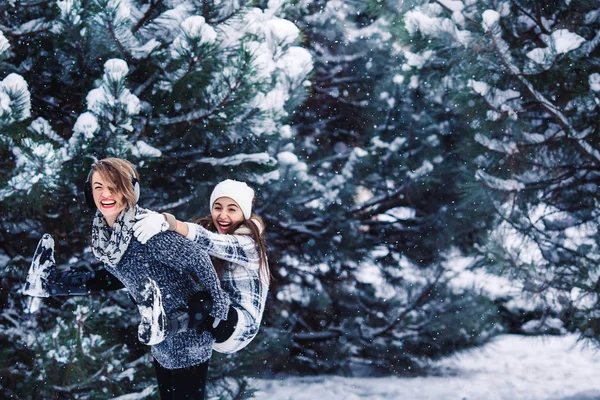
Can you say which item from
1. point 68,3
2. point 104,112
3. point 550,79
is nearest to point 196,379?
point 104,112

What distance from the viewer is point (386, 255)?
20.8ft

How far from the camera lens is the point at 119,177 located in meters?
1.97

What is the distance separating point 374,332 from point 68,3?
394cm

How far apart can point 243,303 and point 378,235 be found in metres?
4.13

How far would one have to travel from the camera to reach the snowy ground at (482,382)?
5465mm

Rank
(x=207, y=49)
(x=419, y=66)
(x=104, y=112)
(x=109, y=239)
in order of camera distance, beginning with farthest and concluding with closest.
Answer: (x=419, y=66)
(x=207, y=49)
(x=104, y=112)
(x=109, y=239)

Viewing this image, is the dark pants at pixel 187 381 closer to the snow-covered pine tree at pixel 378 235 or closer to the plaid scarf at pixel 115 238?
the plaid scarf at pixel 115 238

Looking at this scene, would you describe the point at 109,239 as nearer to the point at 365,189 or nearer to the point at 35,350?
the point at 35,350

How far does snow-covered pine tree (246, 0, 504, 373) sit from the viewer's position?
5.88m

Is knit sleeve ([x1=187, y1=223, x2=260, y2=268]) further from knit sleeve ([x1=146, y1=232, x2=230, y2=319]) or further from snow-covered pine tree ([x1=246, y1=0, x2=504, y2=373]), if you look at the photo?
snow-covered pine tree ([x1=246, y1=0, x2=504, y2=373])

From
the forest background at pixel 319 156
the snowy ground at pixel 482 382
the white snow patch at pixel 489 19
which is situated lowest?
the snowy ground at pixel 482 382

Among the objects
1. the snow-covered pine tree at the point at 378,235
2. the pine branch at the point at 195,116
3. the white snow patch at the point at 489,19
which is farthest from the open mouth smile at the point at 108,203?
the snow-covered pine tree at the point at 378,235

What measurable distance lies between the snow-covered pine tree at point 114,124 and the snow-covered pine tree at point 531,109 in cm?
114

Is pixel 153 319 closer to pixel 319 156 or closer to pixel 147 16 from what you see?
pixel 147 16
